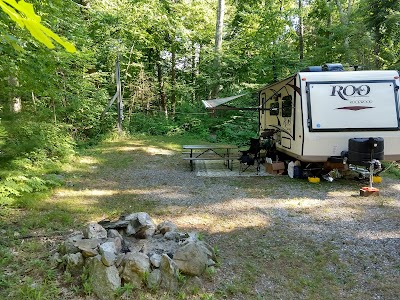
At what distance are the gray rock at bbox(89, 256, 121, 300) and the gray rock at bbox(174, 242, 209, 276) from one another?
0.61 meters

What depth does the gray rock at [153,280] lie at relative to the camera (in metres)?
3.04

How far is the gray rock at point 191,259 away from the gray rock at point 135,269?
33 centimetres

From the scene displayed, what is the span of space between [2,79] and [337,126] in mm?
6608

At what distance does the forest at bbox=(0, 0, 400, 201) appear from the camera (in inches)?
333

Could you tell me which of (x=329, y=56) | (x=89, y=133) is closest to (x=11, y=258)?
(x=89, y=133)

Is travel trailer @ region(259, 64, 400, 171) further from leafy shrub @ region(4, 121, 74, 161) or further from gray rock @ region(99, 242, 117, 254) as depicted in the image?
leafy shrub @ region(4, 121, 74, 161)

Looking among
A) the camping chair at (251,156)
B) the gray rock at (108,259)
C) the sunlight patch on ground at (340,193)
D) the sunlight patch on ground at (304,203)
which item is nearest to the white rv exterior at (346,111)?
the sunlight patch on ground at (340,193)

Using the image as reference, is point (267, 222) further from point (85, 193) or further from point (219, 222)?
point (85, 193)

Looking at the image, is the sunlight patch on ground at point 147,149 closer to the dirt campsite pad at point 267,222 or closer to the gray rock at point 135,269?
the dirt campsite pad at point 267,222

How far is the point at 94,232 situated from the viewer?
3689 millimetres

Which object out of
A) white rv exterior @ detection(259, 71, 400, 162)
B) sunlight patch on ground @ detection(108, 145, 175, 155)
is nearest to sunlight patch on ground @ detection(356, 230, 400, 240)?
white rv exterior @ detection(259, 71, 400, 162)

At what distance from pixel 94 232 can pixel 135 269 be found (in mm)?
832

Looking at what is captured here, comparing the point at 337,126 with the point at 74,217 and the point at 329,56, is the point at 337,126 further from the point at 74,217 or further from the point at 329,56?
the point at 329,56

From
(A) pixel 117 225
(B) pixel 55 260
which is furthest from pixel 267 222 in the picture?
(B) pixel 55 260
